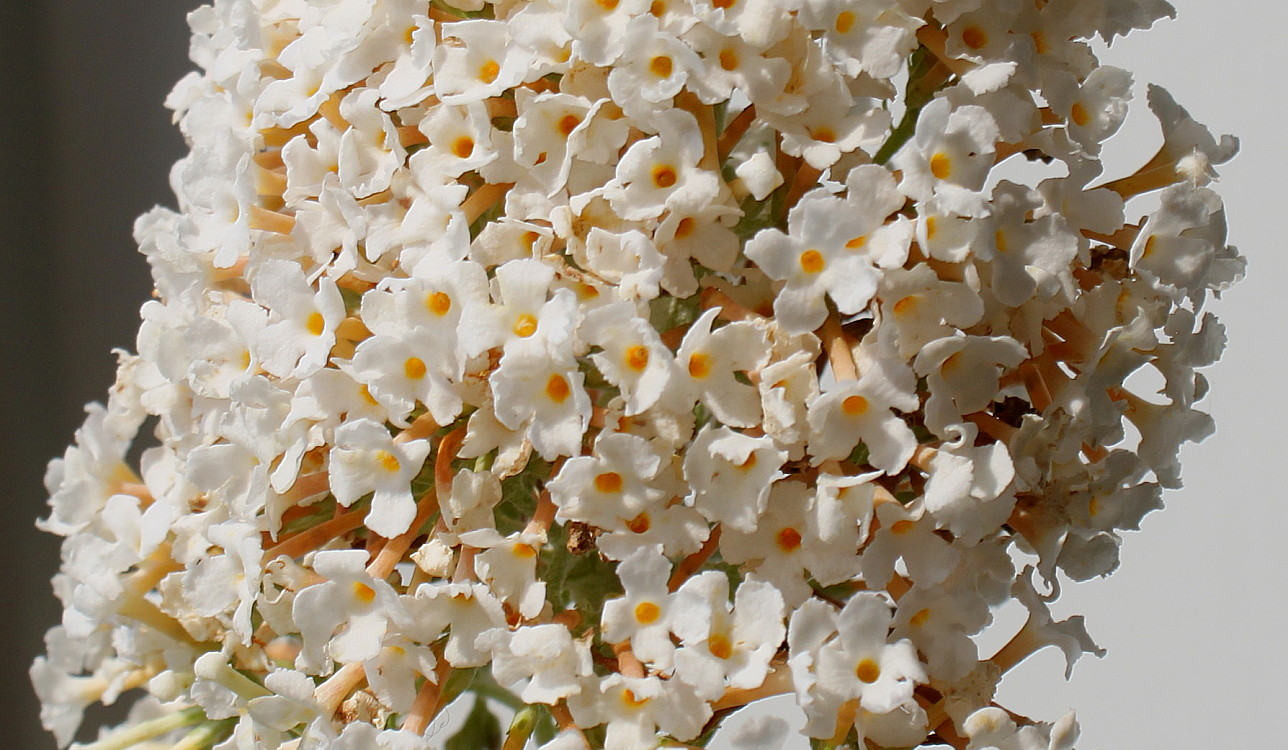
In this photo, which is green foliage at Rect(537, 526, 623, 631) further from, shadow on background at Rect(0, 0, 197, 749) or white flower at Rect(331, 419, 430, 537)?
shadow on background at Rect(0, 0, 197, 749)

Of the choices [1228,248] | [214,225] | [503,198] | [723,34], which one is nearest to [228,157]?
[214,225]

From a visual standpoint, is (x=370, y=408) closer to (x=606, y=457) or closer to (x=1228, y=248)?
(x=606, y=457)

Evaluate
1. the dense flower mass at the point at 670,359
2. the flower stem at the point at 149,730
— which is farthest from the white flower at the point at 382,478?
the flower stem at the point at 149,730

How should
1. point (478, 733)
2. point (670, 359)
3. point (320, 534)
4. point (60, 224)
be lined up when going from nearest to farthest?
point (670, 359)
point (320, 534)
point (478, 733)
point (60, 224)

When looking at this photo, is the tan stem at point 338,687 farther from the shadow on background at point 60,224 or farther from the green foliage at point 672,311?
the shadow on background at point 60,224

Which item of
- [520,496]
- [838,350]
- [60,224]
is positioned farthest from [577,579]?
[60,224]

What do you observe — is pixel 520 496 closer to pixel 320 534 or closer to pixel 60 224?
pixel 320 534
